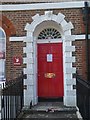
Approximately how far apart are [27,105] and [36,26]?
285cm

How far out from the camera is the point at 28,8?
30.9ft

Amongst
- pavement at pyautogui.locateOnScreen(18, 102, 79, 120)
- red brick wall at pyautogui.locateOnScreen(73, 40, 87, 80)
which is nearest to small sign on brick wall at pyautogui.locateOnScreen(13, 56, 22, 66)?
pavement at pyautogui.locateOnScreen(18, 102, 79, 120)

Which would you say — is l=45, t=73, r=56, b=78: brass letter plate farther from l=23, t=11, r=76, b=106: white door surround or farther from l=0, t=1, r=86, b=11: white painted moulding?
l=0, t=1, r=86, b=11: white painted moulding

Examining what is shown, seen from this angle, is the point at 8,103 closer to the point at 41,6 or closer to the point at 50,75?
the point at 50,75

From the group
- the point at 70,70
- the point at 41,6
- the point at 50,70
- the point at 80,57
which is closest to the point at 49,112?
the point at 70,70

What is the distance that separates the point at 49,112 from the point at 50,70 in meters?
1.83

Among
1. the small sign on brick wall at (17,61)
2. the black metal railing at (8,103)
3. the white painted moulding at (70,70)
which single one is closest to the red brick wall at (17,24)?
the small sign on brick wall at (17,61)

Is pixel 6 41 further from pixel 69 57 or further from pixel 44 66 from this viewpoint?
pixel 69 57

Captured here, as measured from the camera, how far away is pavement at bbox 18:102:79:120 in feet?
26.2

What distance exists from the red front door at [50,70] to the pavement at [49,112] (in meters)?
0.69

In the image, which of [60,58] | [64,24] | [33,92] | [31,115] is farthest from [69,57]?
[31,115]

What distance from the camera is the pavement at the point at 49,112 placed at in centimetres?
800

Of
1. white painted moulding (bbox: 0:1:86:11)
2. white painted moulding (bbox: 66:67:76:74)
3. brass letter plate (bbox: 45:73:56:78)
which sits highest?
white painted moulding (bbox: 0:1:86:11)

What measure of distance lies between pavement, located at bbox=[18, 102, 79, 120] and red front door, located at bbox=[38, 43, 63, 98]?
0.69m
